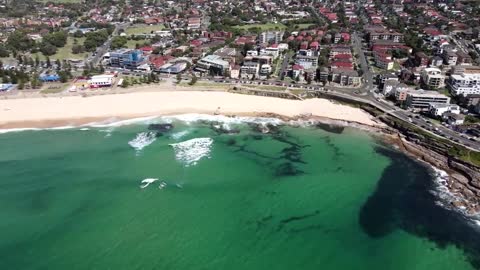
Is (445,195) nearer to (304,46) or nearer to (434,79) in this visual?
(434,79)

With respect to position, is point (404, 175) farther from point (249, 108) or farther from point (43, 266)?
point (43, 266)

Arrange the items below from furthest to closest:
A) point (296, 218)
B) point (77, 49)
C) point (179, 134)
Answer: point (77, 49) < point (179, 134) < point (296, 218)

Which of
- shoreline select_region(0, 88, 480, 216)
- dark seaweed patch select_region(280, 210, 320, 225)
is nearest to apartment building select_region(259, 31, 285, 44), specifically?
shoreline select_region(0, 88, 480, 216)

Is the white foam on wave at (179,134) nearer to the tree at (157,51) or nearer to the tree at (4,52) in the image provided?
the tree at (157,51)

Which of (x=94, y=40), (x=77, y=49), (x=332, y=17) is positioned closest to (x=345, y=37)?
(x=332, y=17)

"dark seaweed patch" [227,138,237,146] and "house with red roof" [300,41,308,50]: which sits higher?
"house with red roof" [300,41,308,50]

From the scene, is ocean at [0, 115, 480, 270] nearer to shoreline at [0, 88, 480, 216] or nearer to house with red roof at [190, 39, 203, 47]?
shoreline at [0, 88, 480, 216]
